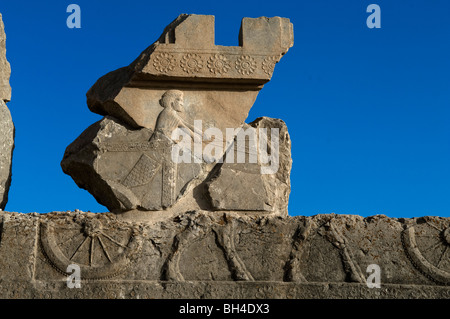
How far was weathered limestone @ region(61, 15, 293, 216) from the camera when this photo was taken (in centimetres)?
595

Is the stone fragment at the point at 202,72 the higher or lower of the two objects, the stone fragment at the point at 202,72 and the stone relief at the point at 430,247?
the higher

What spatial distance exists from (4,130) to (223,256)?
7.76ft

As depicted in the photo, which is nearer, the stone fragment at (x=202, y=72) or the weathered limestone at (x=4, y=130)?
the stone fragment at (x=202, y=72)

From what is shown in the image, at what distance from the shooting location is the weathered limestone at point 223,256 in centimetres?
551

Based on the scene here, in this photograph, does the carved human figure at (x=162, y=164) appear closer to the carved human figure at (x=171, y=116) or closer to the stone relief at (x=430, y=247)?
the carved human figure at (x=171, y=116)

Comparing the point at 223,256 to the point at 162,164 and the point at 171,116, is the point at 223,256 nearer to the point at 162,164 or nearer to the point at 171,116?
the point at 162,164

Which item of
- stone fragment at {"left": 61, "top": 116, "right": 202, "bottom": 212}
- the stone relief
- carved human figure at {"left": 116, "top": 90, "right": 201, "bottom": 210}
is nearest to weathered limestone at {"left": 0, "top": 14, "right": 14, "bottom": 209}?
stone fragment at {"left": 61, "top": 116, "right": 202, "bottom": 212}

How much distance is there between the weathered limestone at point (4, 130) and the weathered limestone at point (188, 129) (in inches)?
20.9

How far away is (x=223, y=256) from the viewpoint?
565cm

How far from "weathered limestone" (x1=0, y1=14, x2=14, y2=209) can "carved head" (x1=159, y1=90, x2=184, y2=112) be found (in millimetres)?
1469

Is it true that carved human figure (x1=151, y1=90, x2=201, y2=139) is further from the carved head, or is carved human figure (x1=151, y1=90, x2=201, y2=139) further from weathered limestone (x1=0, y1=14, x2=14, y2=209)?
weathered limestone (x1=0, y1=14, x2=14, y2=209)

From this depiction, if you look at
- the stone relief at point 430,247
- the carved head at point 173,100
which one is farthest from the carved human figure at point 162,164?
the stone relief at point 430,247
